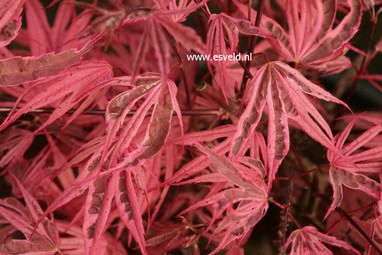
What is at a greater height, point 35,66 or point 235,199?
point 35,66

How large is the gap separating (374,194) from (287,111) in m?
0.13

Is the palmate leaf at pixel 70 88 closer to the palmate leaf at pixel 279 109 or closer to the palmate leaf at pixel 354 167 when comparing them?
the palmate leaf at pixel 279 109

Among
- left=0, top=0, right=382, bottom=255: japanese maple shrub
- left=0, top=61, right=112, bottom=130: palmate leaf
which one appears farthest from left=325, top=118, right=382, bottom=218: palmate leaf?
left=0, top=61, right=112, bottom=130: palmate leaf

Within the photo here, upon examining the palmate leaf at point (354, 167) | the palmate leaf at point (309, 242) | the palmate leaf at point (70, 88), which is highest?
the palmate leaf at point (70, 88)

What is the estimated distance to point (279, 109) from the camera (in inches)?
17.6

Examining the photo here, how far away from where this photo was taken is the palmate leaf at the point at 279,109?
0.43 m

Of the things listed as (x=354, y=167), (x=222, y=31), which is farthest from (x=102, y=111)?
(x=354, y=167)

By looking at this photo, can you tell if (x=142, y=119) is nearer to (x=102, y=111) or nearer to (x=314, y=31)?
(x=102, y=111)

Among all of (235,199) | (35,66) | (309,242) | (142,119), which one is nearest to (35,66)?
(35,66)

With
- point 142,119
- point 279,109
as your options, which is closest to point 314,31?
point 279,109

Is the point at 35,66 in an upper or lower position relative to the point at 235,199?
upper

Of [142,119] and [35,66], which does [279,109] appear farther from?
[35,66]

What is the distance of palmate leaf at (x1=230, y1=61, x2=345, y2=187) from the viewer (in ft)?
1.42

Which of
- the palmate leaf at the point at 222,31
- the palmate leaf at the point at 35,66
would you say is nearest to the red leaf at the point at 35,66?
the palmate leaf at the point at 35,66
